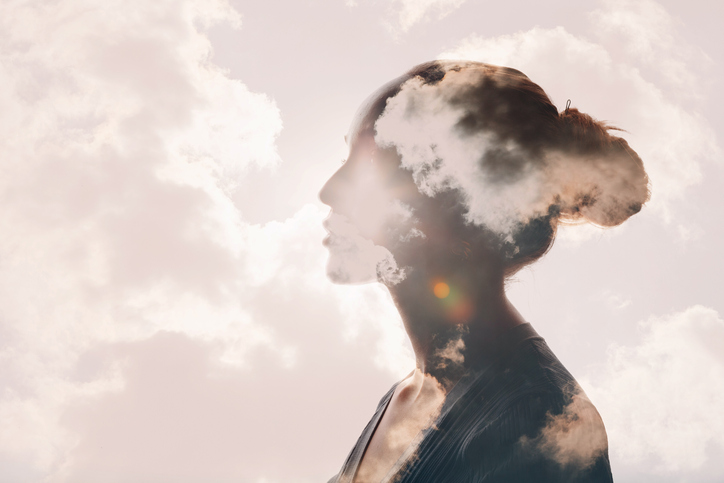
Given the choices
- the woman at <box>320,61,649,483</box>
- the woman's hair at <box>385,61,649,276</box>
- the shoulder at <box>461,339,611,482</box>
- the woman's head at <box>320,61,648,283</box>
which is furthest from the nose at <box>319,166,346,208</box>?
the shoulder at <box>461,339,611,482</box>

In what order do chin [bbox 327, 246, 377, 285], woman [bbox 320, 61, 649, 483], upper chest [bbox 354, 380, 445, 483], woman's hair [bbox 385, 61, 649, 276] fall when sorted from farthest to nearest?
chin [bbox 327, 246, 377, 285] → upper chest [bbox 354, 380, 445, 483] → woman's hair [bbox 385, 61, 649, 276] → woman [bbox 320, 61, 649, 483]

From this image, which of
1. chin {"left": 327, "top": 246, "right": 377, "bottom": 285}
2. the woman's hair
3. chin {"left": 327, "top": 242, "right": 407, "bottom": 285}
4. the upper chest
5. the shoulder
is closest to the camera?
the shoulder

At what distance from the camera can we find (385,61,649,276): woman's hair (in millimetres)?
Answer: 2346

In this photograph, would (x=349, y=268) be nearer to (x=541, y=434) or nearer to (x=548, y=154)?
(x=548, y=154)

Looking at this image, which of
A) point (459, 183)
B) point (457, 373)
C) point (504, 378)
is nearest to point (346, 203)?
point (459, 183)

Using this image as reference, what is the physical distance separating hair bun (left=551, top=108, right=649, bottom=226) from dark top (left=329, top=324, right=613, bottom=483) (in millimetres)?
787

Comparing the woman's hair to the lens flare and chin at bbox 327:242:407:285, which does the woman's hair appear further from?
chin at bbox 327:242:407:285

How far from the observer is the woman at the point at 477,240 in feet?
6.59

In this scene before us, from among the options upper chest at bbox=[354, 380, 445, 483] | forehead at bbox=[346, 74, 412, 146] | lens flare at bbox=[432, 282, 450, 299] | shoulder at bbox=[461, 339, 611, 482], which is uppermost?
forehead at bbox=[346, 74, 412, 146]

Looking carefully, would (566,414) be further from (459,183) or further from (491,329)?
(459,183)

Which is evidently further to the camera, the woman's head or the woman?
the woman's head

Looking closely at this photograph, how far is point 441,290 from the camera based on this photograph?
2576 millimetres

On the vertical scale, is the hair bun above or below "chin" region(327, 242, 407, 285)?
below

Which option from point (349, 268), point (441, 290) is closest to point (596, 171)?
point (441, 290)
